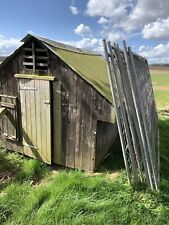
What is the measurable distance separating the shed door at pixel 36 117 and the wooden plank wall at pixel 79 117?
1.28ft

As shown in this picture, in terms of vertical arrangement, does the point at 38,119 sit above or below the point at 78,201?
above

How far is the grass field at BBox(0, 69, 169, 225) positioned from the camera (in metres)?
4.54

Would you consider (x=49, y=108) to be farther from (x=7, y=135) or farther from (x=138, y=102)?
(x=138, y=102)

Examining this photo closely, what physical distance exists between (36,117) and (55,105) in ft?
2.26

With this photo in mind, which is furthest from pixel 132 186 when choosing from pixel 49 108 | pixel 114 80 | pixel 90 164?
pixel 49 108

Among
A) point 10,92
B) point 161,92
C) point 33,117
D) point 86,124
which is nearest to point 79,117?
point 86,124

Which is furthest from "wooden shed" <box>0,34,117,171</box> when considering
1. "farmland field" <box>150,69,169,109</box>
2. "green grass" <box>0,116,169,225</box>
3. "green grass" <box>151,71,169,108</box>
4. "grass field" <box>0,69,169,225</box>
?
"green grass" <box>151,71,169,108</box>

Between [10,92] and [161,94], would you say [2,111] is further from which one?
[161,94]

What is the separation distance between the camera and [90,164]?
6.36 meters

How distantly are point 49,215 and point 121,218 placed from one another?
4.24 ft

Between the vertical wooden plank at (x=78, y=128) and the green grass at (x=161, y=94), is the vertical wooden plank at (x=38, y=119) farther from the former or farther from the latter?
the green grass at (x=161, y=94)

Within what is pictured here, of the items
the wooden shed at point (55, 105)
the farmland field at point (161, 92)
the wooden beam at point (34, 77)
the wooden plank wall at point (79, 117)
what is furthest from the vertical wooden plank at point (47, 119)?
the farmland field at point (161, 92)

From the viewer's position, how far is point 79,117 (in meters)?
6.23

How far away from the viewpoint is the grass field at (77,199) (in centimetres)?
454
